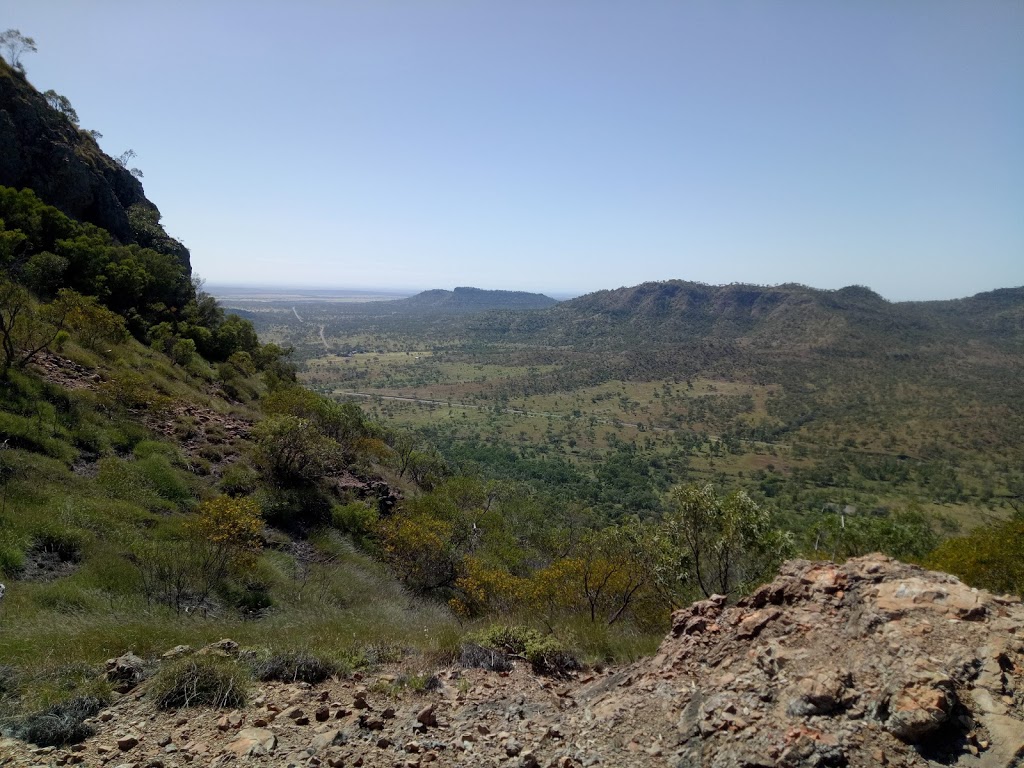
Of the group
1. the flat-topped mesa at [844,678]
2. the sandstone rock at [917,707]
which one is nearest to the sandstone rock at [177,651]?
the flat-topped mesa at [844,678]

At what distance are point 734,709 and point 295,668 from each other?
5621 millimetres

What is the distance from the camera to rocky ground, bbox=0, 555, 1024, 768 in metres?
4.71

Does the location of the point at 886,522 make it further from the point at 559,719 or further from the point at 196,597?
the point at 196,597

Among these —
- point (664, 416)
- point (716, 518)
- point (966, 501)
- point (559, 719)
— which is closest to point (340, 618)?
point (559, 719)

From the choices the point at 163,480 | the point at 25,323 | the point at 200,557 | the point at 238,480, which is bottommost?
the point at 238,480

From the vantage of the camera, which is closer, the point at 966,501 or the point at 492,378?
the point at 966,501

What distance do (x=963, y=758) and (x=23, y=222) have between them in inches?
1529

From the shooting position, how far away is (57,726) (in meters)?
5.24

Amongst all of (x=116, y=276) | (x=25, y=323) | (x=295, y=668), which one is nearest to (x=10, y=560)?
(x=295, y=668)

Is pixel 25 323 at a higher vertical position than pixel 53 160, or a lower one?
lower

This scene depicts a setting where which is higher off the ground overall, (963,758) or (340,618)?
(963,758)

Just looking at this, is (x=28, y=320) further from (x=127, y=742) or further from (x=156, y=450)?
(x=127, y=742)

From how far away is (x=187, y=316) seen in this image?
3669 cm

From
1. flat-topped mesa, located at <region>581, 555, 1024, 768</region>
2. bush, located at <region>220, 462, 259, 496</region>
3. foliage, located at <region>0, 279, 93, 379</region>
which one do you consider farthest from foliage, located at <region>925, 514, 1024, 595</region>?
foliage, located at <region>0, 279, 93, 379</region>
